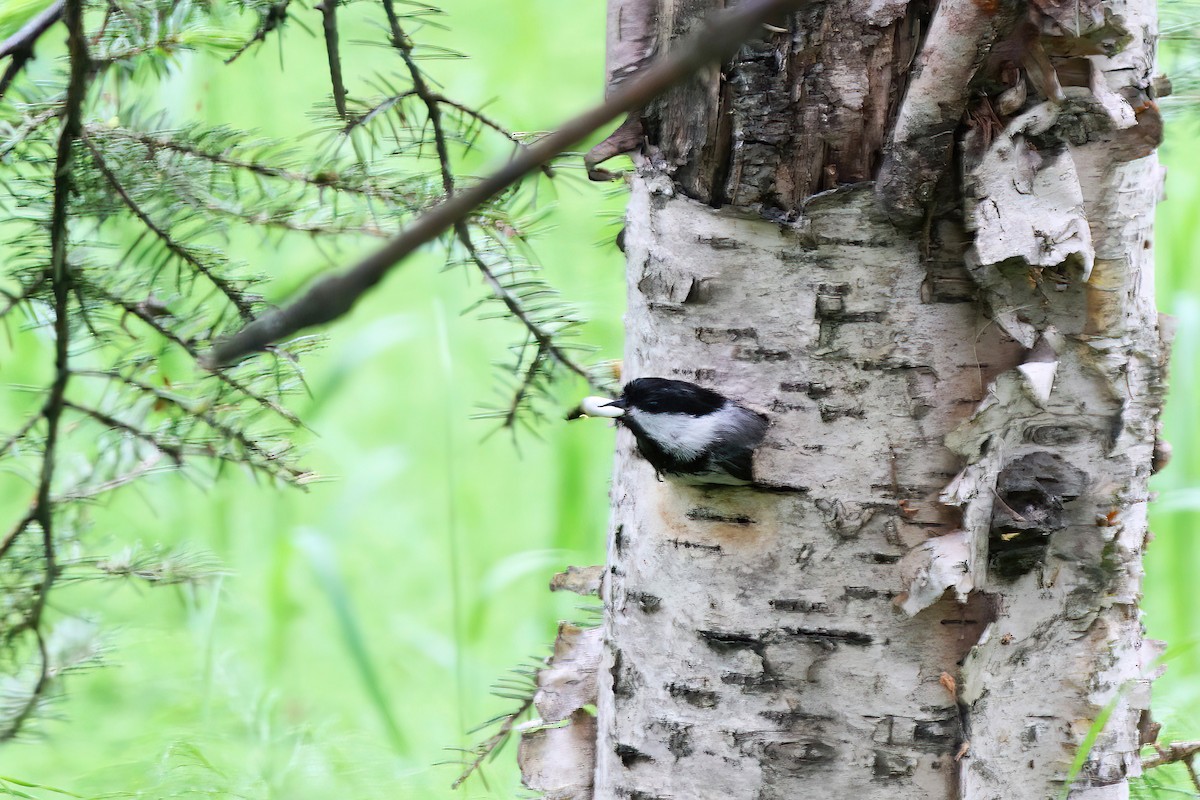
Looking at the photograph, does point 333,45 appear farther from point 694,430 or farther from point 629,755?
point 629,755

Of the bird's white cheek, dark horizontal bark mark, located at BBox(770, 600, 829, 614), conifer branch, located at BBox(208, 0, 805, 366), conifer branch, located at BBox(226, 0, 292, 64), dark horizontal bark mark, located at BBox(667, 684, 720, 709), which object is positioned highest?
conifer branch, located at BBox(226, 0, 292, 64)

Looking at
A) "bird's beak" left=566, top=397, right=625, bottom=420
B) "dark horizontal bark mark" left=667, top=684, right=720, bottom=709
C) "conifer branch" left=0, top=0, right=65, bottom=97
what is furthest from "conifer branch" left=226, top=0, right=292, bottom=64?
"dark horizontal bark mark" left=667, top=684, right=720, bottom=709

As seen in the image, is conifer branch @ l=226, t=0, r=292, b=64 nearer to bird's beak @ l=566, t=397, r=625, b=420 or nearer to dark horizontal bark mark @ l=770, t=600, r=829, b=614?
bird's beak @ l=566, t=397, r=625, b=420

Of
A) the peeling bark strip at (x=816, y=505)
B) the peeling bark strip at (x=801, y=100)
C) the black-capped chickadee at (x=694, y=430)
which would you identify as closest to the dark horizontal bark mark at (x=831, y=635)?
the peeling bark strip at (x=816, y=505)

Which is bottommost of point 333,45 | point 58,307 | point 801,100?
point 58,307

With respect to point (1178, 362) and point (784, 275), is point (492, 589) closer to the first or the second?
point (784, 275)

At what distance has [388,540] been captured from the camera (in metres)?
2.77

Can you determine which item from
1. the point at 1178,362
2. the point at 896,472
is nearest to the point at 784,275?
the point at 896,472

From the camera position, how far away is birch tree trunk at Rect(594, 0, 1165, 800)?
0.69 meters

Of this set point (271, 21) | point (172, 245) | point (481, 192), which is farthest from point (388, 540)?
Result: point (481, 192)

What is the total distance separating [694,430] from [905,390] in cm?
15

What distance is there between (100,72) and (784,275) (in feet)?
2.17

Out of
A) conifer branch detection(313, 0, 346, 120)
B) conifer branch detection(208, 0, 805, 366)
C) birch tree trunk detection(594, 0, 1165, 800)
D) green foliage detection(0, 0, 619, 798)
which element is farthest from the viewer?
green foliage detection(0, 0, 619, 798)

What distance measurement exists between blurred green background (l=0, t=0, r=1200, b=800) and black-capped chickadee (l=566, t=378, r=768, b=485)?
381 mm
